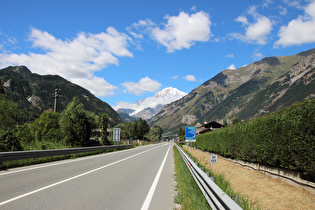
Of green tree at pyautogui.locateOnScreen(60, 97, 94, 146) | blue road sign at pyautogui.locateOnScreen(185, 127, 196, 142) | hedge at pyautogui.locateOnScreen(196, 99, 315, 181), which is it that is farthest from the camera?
blue road sign at pyautogui.locateOnScreen(185, 127, 196, 142)

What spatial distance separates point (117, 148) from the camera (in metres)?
35.2

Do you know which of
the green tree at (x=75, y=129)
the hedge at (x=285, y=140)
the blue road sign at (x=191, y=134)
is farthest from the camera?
the blue road sign at (x=191, y=134)

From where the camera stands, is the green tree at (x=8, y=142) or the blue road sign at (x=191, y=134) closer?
the green tree at (x=8, y=142)

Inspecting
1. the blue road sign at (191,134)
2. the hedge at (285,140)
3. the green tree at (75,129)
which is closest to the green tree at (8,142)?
the hedge at (285,140)

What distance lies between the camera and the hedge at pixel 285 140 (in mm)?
7590

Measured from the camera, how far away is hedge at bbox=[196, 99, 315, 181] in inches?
299

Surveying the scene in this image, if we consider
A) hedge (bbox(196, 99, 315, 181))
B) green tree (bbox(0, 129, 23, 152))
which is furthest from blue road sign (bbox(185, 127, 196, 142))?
green tree (bbox(0, 129, 23, 152))

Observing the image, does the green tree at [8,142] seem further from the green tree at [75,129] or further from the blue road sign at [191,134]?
the blue road sign at [191,134]

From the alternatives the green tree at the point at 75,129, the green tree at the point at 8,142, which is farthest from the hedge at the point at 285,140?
the green tree at the point at 75,129

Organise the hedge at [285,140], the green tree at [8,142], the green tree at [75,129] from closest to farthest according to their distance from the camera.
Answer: the hedge at [285,140] < the green tree at [8,142] < the green tree at [75,129]

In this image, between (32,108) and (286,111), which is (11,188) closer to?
(286,111)

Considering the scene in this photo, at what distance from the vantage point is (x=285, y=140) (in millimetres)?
9070

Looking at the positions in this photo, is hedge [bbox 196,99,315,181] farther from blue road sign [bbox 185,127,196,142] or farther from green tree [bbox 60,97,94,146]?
green tree [bbox 60,97,94,146]

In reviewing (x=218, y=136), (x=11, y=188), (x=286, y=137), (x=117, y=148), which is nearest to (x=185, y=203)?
(x=11, y=188)
